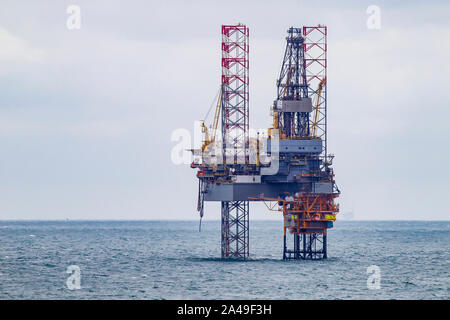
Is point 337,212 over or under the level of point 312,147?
under

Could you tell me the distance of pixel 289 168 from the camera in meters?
78.9

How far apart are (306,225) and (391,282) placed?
33.5ft

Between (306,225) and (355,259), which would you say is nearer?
(306,225)

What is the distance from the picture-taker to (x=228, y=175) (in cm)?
7938

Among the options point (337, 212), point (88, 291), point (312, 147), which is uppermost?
point (312, 147)

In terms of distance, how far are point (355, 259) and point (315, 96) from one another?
21.8 m

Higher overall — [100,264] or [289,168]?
[289,168]
